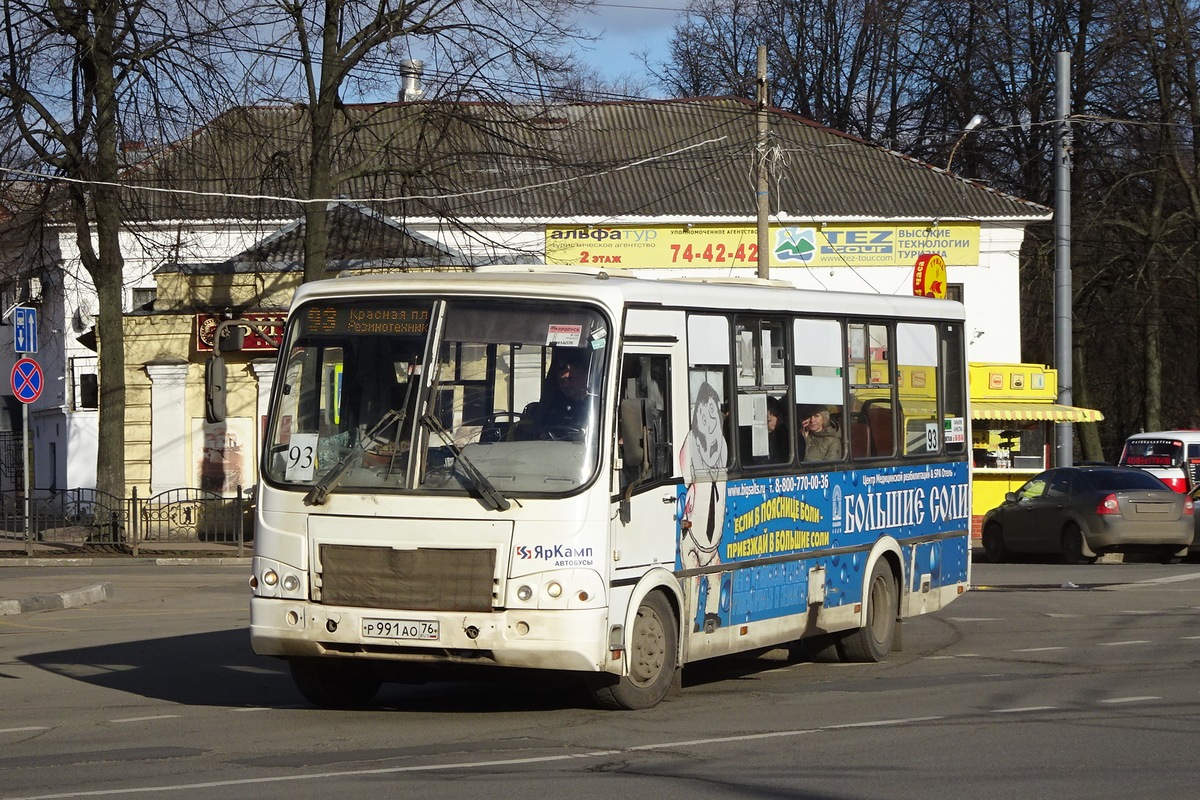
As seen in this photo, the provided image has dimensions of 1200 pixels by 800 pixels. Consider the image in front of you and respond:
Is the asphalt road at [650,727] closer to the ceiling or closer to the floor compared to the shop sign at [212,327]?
closer to the floor

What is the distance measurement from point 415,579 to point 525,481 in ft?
2.76

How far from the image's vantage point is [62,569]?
2530 centimetres

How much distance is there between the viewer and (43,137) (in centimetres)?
2812

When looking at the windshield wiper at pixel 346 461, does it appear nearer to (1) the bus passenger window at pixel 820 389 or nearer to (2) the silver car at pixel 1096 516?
(1) the bus passenger window at pixel 820 389

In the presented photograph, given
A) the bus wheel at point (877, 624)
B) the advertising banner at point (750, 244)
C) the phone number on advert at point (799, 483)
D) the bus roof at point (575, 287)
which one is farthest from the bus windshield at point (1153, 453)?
the bus roof at point (575, 287)

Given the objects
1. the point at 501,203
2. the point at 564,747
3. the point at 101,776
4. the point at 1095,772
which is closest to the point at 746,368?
the point at 564,747

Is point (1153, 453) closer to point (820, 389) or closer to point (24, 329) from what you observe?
point (24, 329)

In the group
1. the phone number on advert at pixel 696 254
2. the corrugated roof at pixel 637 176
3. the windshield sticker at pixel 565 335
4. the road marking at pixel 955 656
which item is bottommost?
the road marking at pixel 955 656

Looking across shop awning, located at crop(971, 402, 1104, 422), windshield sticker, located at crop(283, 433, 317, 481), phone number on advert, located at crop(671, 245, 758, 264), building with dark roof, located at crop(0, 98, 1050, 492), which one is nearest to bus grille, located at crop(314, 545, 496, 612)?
windshield sticker, located at crop(283, 433, 317, 481)

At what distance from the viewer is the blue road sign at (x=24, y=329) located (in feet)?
88.3

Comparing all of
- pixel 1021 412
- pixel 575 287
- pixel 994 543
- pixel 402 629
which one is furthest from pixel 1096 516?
pixel 402 629

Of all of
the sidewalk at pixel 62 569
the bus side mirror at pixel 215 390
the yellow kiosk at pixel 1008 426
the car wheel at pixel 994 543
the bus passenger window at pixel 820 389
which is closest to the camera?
the bus side mirror at pixel 215 390

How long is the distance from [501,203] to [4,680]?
106 ft

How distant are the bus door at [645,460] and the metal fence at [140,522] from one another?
62.9ft
